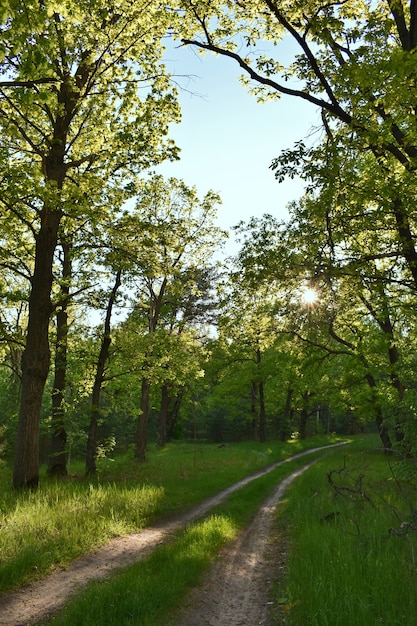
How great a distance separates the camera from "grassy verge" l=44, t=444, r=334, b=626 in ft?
15.7

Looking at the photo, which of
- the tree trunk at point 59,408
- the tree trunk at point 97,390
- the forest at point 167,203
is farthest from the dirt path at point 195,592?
the tree trunk at point 59,408

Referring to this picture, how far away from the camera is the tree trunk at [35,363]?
1183 centimetres

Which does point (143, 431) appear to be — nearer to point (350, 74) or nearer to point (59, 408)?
point (59, 408)

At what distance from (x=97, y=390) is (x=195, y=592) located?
12.0 metres

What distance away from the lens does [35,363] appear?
1207 cm

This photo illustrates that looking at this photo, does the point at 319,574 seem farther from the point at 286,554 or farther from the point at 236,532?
the point at 236,532

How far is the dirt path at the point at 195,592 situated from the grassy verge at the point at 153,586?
247mm

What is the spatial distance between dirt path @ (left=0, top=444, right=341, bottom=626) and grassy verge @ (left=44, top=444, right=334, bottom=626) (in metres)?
0.25

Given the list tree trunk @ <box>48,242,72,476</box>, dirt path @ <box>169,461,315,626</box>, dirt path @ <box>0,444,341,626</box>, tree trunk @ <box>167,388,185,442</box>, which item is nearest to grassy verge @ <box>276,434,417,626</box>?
dirt path @ <box>169,461,315,626</box>

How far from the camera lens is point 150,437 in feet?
204

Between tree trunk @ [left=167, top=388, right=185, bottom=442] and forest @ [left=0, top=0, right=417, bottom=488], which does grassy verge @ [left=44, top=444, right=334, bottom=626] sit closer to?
forest @ [left=0, top=0, right=417, bottom=488]

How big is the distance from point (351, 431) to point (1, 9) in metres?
80.4

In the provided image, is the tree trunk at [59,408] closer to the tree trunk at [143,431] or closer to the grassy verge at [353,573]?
the tree trunk at [143,431]

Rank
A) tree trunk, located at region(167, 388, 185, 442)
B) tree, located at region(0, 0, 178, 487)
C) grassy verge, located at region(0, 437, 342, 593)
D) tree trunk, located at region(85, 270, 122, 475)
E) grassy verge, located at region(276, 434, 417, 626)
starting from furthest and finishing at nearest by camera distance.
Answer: tree trunk, located at region(167, 388, 185, 442) < tree trunk, located at region(85, 270, 122, 475) < tree, located at region(0, 0, 178, 487) < grassy verge, located at region(0, 437, 342, 593) < grassy verge, located at region(276, 434, 417, 626)
